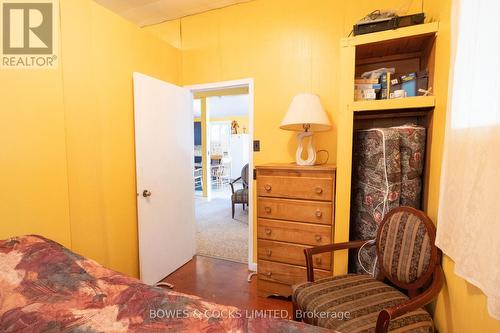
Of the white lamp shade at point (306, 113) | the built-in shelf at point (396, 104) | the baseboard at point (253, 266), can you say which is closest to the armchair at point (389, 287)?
the built-in shelf at point (396, 104)

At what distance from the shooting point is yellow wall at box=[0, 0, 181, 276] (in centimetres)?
Answer: 152

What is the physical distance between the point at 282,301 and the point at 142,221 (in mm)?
1466

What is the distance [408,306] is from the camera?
3.43ft

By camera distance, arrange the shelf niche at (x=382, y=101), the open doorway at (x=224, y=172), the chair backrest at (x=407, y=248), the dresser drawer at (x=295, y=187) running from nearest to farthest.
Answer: the chair backrest at (x=407, y=248) → the shelf niche at (x=382, y=101) → the dresser drawer at (x=295, y=187) → the open doorway at (x=224, y=172)

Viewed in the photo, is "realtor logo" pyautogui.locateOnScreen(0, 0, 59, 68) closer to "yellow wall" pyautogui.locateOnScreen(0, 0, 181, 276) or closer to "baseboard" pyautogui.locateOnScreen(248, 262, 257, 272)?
"yellow wall" pyautogui.locateOnScreen(0, 0, 181, 276)

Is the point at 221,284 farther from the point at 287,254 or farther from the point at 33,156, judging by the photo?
the point at 33,156

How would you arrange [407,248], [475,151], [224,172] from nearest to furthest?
[475,151], [407,248], [224,172]

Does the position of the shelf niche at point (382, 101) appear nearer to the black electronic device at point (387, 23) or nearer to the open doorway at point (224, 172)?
the black electronic device at point (387, 23)

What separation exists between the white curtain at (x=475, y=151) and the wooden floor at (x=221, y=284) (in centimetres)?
147

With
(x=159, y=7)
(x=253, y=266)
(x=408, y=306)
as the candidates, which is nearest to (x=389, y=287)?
(x=408, y=306)

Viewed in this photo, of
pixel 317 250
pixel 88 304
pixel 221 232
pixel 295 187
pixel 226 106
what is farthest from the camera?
pixel 226 106

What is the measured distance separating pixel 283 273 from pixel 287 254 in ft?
0.58

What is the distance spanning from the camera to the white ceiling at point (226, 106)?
641 centimetres

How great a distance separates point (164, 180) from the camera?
2.47 metres
